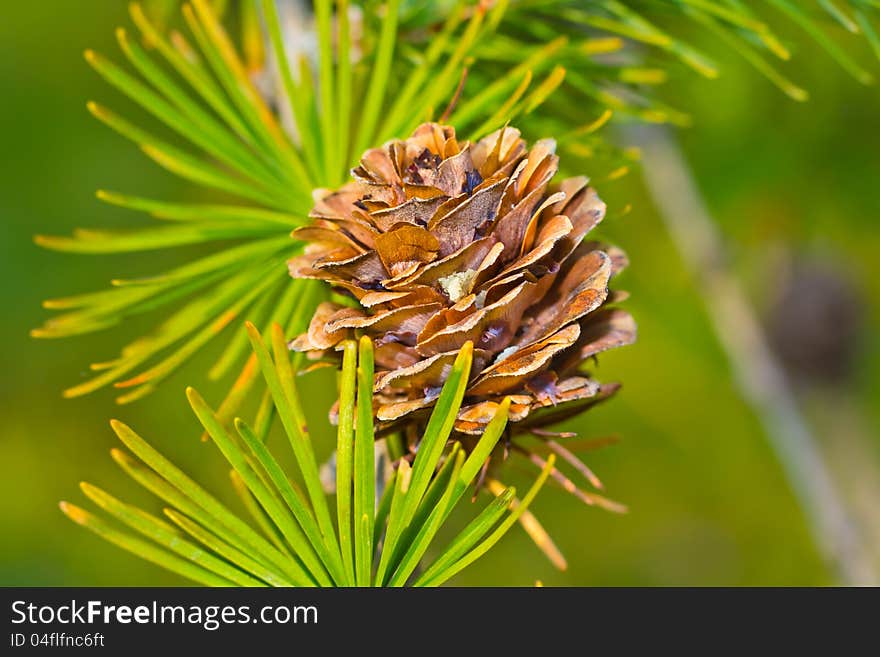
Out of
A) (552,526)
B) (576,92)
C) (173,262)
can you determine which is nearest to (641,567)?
(552,526)

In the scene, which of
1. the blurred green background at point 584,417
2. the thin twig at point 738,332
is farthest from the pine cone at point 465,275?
the blurred green background at point 584,417

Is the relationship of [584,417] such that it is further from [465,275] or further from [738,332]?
[465,275]

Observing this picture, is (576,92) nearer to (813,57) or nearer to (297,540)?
(297,540)

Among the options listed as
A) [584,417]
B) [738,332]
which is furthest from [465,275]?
[584,417]

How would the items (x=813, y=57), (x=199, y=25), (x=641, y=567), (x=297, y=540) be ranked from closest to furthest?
(x=297, y=540)
(x=199, y=25)
(x=813, y=57)
(x=641, y=567)

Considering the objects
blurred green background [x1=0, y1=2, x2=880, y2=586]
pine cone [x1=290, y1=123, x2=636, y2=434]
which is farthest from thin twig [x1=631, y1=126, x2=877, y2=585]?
pine cone [x1=290, y1=123, x2=636, y2=434]

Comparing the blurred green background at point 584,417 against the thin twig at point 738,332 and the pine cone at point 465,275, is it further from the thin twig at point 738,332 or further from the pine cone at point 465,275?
the pine cone at point 465,275

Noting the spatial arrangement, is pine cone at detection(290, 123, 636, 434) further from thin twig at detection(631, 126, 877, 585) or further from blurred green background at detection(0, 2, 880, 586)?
blurred green background at detection(0, 2, 880, 586)
